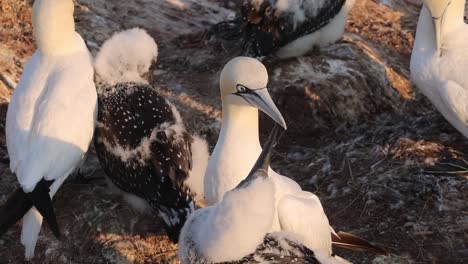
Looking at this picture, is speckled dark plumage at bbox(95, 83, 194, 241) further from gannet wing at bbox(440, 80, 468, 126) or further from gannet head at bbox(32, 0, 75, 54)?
gannet wing at bbox(440, 80, 468, 126)

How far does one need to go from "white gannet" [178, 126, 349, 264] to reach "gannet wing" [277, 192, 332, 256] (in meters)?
0.42

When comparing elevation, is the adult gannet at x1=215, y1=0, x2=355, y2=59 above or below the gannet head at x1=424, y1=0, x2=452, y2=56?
below

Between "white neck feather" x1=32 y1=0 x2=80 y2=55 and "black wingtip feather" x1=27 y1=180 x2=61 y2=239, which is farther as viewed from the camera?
"white neck feather" x1=32 y1=0 x2=80 y2=55

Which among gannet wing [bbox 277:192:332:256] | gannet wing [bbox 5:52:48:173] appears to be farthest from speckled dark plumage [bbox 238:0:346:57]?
gannet wing [bbox 277:192:332:256]

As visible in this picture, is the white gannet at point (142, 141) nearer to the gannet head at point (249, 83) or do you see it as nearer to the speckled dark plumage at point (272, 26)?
the gannet head at point (249, 83)

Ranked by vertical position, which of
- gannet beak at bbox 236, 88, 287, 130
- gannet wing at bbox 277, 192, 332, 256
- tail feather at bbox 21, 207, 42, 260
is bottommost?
A: tail feather at bbox 21, 207, 42, 260

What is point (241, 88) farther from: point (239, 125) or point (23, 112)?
point (23, 112)

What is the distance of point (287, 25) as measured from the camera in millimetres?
6453

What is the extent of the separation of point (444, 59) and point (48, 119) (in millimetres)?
2631

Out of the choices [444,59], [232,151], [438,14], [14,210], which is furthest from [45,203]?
[438,14]

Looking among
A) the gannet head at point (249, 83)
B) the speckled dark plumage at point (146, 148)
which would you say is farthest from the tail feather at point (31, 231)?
the gannet head at point (249, 83)

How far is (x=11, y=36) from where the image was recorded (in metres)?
6.60

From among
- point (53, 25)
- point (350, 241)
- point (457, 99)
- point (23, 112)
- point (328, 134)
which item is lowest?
point (328, 134)

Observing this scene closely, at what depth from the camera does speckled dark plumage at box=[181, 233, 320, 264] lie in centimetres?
308
